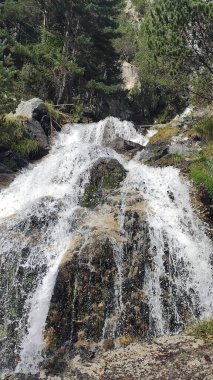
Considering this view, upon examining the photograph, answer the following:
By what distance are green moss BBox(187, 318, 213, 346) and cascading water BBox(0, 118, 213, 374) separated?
437 mm

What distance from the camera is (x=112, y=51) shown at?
37.1 metres

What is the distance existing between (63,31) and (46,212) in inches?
1006

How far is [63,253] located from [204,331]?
4463mm

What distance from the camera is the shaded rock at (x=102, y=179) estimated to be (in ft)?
49.8

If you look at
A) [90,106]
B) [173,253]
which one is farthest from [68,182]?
[90,106]

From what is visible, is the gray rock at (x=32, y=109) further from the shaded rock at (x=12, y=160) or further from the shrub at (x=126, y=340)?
the shrub at (x=126, y=340)

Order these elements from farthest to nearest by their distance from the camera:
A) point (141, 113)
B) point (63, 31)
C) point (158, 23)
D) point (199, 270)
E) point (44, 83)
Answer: point (141, 113) → point (63, 31) → point (44, 83) → point (158, 23) → point (199, 270)

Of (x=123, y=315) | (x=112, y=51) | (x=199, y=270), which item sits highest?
(x=112, y=51)

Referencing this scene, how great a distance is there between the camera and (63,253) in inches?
476

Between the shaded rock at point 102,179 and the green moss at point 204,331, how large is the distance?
603 cm

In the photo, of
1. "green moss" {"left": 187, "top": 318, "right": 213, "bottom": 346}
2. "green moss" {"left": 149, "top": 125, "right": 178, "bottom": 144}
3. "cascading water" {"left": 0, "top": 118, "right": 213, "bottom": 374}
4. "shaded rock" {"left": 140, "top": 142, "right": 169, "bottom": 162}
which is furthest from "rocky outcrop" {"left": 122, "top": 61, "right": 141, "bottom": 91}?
"green moss" {"left": 187, "top": 318, "right": 213, "bottom": 346}

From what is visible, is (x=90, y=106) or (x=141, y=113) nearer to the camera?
(x=90, y=106)

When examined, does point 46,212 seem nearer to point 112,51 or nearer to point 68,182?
point 68,182

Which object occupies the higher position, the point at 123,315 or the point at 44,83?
the point at 44,83
